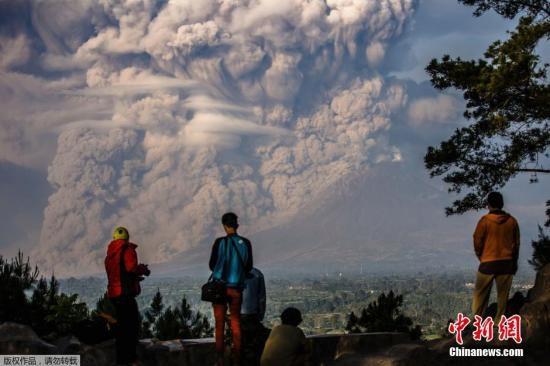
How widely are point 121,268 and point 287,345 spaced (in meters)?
2.59

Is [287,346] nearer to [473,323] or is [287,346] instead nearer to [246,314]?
[246,314]

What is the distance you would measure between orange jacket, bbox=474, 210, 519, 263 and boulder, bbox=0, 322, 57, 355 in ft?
20.6

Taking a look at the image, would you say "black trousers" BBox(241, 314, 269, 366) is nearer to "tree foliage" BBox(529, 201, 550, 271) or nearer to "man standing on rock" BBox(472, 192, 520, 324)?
"man standing on rock" BBox(472, 192, 520, 324)

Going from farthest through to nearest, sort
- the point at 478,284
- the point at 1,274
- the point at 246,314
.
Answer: the point at 1,274, the point at 478,284, the point at 246,314

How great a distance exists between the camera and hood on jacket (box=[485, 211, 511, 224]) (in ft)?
34.1

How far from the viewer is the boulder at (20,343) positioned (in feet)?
36.2

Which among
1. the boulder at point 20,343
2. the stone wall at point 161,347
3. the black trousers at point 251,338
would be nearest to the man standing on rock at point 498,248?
the stone wall at point 161,347

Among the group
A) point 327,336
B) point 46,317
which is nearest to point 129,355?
point 327,336

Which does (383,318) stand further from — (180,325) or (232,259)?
(232,259)

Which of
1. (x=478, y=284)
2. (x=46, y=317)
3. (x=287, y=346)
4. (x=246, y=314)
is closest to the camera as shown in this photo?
(x=287, y=346)

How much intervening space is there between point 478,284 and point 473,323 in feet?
2.14

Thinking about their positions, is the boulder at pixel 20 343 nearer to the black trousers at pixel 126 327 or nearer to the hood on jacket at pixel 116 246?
the black trousers at pixel 126 327

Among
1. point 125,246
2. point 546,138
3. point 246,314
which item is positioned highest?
point 546,138

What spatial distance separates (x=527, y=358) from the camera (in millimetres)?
9383
